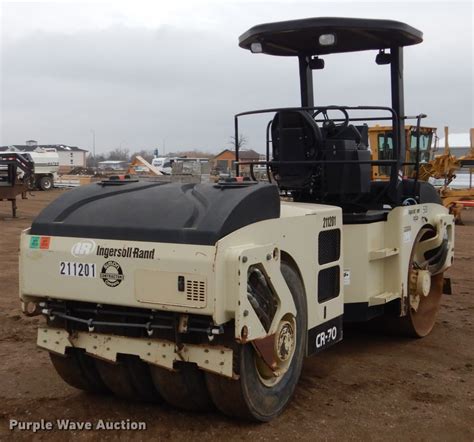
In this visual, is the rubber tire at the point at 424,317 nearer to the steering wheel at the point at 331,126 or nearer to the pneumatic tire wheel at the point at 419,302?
the pneumatic tire wheel at the point at 419,302

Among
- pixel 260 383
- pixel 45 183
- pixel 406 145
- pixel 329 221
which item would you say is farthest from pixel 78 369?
pixel 45 183

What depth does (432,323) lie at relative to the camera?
6.11 m

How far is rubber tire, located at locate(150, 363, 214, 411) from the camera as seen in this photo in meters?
3.56

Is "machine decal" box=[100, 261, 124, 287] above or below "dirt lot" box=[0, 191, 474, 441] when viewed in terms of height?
above

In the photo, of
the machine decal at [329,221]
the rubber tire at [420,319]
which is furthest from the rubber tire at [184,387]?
the rubber tire at [420,319]

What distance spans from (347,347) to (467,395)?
129 centimetres

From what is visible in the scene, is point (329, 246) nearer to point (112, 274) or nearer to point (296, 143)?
point (296, 143)

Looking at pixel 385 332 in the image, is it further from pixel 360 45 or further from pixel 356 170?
pixel 360 45

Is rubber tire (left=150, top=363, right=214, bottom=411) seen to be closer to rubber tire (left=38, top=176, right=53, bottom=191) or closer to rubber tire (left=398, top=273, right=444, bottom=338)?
rubber tire (left=398, top=273, right=444, bottom=338)

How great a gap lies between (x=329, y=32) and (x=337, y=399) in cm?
275

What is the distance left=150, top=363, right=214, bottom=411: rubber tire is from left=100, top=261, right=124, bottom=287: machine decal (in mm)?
545

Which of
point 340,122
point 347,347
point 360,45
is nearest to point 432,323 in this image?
point 347,347

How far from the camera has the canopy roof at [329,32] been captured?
495 centimetres

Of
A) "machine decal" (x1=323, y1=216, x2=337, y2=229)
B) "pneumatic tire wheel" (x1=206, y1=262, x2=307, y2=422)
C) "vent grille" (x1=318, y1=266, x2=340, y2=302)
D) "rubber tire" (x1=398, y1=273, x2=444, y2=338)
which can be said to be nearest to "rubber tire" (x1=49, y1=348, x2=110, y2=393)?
"pneumatic tire wheel" (x1=206, y1=262, x2=307, y2=422)
